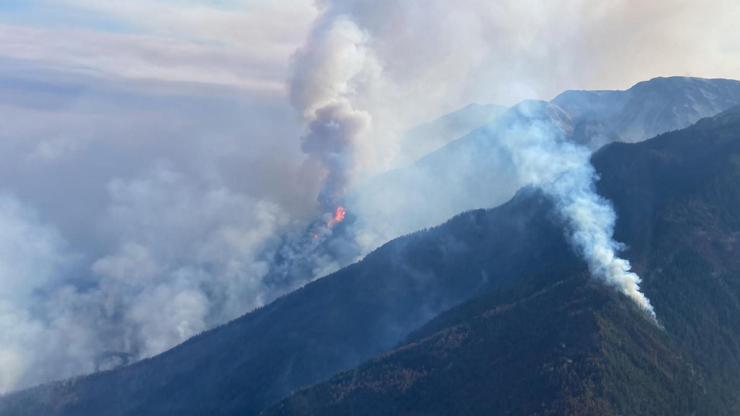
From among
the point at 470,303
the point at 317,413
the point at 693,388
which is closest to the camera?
the point at 693,388

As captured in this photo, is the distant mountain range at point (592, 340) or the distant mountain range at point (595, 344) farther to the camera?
the distant mountain range at point (592, 340)

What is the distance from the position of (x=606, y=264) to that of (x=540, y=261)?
72.1 feet

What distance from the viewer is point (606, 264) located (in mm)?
172750

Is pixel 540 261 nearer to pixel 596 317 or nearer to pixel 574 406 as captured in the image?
pixel 596 317

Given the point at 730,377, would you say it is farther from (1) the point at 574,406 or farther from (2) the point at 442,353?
(2) the point at 442,353

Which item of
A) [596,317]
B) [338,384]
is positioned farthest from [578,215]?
[338,384]

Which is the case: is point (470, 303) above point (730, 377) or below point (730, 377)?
above

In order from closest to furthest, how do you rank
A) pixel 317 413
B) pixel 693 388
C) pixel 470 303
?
pixel 693 388 → pixel 317 413 → pixel 470 303

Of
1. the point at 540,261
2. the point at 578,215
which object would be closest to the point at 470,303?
the point at 540,261

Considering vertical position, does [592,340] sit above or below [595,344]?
above

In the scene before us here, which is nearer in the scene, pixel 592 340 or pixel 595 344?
pixel 595 344

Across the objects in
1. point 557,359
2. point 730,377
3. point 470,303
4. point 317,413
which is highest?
point 470,303

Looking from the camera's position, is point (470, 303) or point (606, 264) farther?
point (470, 303)

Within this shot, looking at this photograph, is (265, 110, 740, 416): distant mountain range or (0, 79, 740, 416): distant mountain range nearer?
(265, 110, 740, 416): distant mountain range
